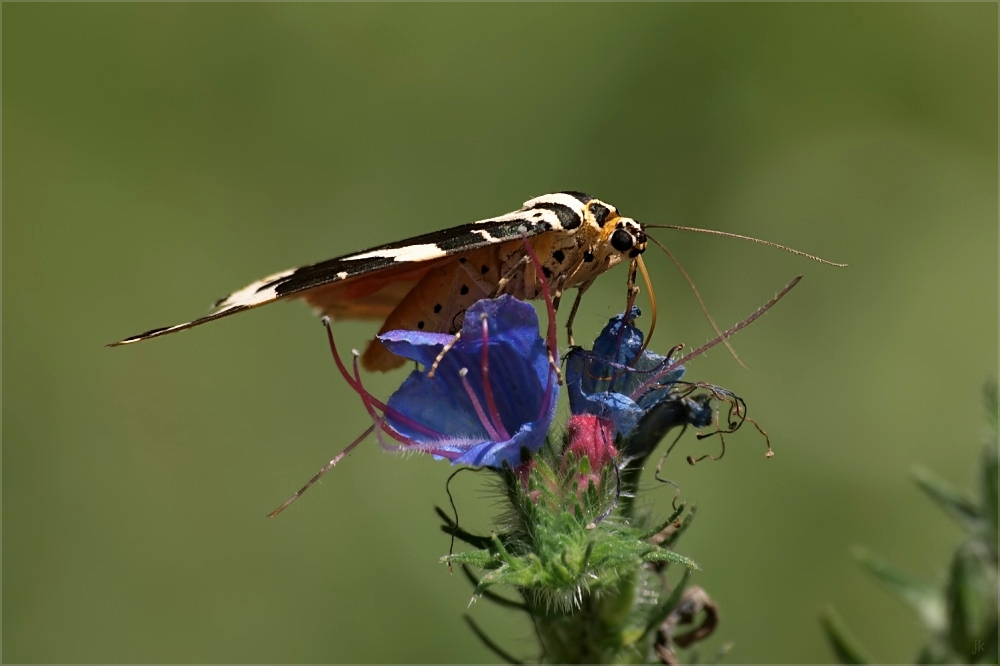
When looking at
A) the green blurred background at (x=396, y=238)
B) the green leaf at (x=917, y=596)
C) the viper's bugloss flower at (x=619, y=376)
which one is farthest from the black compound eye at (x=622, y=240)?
the green blurred background at (x=396, y=238)

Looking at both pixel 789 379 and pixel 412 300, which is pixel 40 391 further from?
pixel 789 379

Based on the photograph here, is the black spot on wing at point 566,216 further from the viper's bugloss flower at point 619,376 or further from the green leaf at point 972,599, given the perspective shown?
the green leaf at point 972,599

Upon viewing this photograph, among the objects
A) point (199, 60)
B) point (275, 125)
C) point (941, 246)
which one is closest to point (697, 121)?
point (941, 246)

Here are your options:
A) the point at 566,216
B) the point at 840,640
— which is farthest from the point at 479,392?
the point at 840,640

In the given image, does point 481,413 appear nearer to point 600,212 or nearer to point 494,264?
point 494,264

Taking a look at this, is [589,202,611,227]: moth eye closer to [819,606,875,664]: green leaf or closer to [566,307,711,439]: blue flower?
[566,307,711,439]: blue flower
